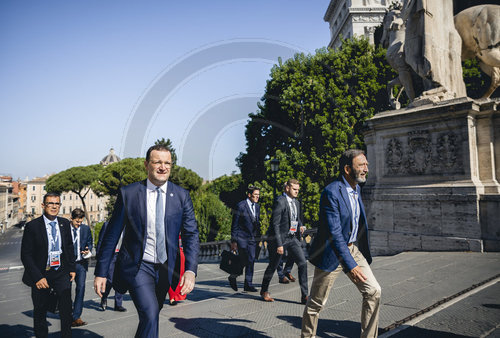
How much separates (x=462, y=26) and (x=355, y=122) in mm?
10874

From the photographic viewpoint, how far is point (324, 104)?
20.9 metres

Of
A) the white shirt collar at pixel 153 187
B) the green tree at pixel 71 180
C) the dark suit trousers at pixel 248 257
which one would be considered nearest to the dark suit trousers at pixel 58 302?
the white shirt collar at pixel 153 187

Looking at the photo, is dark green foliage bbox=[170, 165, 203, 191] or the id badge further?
dark green foliage bbox=[170, 165, 203, 191]

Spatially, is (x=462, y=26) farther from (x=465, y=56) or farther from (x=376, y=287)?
(x=376, y=287)

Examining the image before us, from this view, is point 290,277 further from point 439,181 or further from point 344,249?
point 439,181

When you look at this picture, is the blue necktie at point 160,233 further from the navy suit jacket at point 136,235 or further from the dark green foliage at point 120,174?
the dark green foliage at point 120,174

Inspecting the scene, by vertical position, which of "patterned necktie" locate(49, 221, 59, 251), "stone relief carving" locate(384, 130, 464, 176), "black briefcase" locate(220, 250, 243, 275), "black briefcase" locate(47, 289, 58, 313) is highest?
"stone relief carving" locate(384, 130, 464, 176)

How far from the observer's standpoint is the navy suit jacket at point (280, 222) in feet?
17.4

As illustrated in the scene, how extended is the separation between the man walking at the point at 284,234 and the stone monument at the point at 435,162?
4.33m

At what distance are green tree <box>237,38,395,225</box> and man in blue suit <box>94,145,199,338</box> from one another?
17.7 metres

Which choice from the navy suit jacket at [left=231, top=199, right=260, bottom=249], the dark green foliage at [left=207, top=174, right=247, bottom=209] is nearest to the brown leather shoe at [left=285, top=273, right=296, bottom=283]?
the navy suit jacket at [left=231, top=199, right=260, bottom=249]

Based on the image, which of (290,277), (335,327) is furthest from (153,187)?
(290,277)

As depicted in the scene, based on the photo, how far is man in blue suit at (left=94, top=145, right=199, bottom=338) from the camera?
8.23 ft

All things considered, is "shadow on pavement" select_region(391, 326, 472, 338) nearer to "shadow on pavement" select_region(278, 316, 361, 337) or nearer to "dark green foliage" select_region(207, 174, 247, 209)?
"shadow on pavement" select_region(278, 316, 361, 337)
